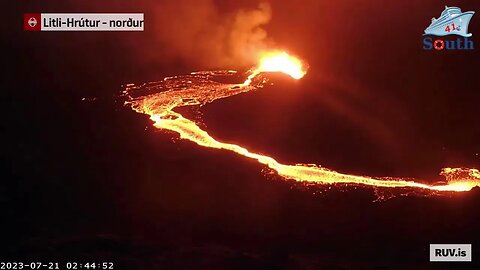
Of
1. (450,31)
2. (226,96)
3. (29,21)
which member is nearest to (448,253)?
(450,31)

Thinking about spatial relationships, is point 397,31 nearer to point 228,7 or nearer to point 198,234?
point 228,7

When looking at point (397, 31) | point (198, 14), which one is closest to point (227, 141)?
point (198, 14)

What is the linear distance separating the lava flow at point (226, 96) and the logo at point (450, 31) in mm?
583

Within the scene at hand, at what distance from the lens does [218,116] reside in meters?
2.56

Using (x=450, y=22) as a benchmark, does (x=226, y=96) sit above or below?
below

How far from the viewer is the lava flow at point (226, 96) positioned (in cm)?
253

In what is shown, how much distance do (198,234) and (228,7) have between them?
1073mm

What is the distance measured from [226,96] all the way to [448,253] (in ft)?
4.21

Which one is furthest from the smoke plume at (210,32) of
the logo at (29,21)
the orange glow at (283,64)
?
the logo at (29,21)

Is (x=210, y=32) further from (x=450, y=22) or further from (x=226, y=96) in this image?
(x=450, y=22)

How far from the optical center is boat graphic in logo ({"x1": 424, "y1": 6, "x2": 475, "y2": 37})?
8.24ft

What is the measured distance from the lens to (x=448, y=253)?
8.26 ft

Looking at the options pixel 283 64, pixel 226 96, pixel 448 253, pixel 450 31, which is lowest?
pixel 448 253

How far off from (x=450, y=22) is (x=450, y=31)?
0.04m
